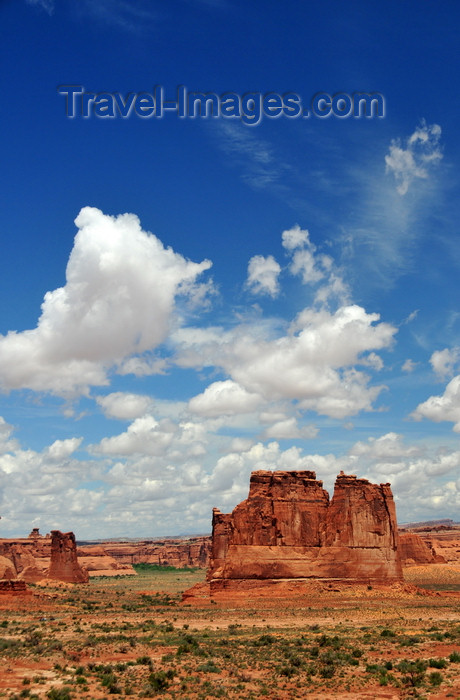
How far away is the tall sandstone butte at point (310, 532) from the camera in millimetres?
57719

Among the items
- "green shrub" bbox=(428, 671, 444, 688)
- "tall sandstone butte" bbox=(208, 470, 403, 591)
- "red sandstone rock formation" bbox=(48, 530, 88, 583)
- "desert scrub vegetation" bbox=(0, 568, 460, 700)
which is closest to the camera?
"desert scrub vegetation" bbox=(0, 568, 460, 700)

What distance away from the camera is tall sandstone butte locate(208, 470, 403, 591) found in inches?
2272

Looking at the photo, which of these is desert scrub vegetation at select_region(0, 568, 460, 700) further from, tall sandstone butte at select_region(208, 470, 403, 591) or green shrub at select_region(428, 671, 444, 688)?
tall sandstone butte at select_region(208, 470, 403, 591)

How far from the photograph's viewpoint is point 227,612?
4978cm

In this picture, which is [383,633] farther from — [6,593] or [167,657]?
[6,593]

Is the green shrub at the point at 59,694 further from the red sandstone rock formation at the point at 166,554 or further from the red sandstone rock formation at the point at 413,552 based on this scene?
the red sandstone rock formation at the point at 166,554

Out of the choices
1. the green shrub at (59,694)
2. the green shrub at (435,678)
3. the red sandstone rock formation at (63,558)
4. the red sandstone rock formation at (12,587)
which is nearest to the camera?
the green shrub at (59,694)

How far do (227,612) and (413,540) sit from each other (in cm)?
5843

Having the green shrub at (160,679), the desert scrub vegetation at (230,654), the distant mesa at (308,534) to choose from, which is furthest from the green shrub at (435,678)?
the distant mesa at (308,534)

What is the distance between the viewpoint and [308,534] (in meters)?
59.5

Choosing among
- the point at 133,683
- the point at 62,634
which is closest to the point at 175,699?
the point at 133,683

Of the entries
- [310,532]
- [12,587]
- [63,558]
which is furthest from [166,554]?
[12,587]

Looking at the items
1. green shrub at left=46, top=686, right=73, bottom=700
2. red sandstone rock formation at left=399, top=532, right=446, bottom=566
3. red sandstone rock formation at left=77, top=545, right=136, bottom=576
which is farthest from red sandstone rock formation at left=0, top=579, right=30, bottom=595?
red sandstone rock formation at left=77, top=545, right=136, bottom=576

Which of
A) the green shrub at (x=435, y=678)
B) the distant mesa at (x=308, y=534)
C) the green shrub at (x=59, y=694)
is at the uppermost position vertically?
the distant mesa at (x=308, y=534)
